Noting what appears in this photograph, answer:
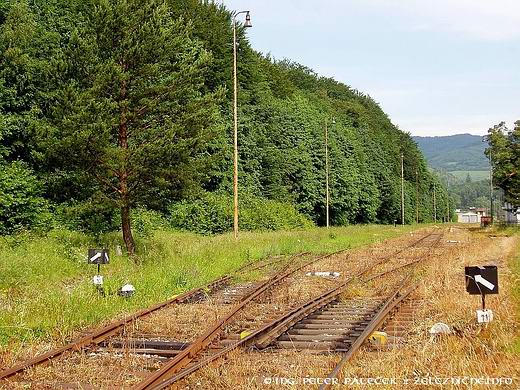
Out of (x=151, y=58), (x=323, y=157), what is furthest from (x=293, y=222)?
(x=151, y=58)

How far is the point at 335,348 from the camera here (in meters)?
8.55

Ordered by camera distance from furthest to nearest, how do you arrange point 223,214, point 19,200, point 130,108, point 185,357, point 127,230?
point 223,214 → point 19,200 → point 127,230 → point 130,108 → point 185,357

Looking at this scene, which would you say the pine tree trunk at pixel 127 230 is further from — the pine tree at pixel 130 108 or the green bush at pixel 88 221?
the green bush at pixel 88 221

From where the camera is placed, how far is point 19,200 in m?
26.4

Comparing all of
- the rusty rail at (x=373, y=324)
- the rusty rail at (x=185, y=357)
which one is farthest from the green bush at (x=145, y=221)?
the rusty rail at (x=185, y=357)

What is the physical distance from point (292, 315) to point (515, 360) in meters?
4.17

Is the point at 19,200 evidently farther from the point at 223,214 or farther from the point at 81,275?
the point at 223,214

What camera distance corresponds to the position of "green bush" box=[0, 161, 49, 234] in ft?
85.5

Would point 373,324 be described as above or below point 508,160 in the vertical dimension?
below

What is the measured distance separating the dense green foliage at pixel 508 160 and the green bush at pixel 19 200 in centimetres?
4128

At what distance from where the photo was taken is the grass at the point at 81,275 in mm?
10273

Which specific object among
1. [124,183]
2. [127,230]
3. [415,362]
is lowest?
[415,362]

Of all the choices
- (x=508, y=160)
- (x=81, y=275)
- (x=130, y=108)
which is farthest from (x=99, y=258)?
(x=508, y=160)

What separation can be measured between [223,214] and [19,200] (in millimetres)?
14610
